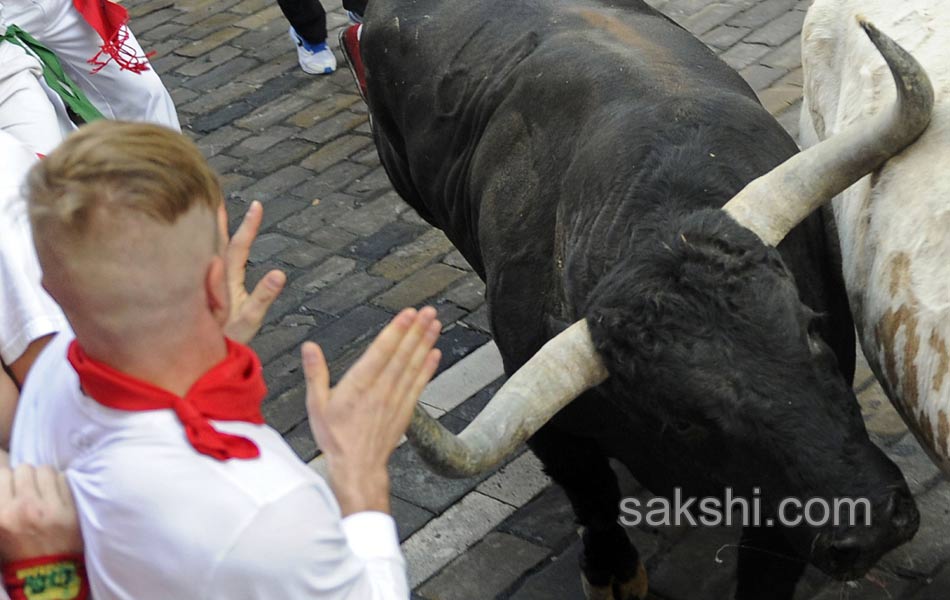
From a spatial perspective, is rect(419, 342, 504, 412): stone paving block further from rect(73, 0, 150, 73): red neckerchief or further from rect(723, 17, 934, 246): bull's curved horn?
rect(723, 17, 934, 246): bull's curved horn

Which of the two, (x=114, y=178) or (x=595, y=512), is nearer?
(x=114, y=178)

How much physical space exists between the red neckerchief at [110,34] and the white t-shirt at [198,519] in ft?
10.2

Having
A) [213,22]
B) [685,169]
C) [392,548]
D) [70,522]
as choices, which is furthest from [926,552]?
[213,22]

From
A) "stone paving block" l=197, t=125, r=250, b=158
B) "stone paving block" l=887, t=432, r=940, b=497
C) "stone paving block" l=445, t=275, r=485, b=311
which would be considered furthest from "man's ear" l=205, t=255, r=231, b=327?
"stone paving block" l=197, t=125, r=250, b=158

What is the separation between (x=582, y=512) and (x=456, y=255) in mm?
2277

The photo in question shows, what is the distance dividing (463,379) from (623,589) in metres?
1.42

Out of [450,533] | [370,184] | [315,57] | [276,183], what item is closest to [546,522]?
[450,533]

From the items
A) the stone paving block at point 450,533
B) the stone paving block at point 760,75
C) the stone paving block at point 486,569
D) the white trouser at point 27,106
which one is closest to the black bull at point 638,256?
the stone paving block at point 486,569

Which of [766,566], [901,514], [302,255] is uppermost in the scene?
[901,514]

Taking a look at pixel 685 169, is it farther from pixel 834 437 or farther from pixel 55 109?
pixel 55 109

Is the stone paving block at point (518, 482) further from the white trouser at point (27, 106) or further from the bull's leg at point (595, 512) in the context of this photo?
the white trouser at point (27, 106)

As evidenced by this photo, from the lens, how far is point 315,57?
26.5 feet

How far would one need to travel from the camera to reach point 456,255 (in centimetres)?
A: 609

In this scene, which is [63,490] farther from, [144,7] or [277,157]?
[144,7]
